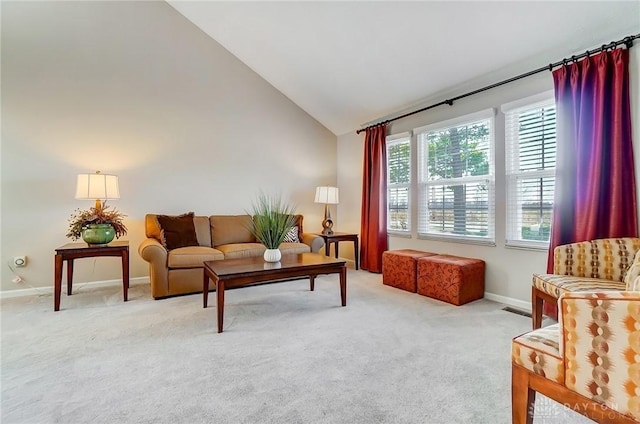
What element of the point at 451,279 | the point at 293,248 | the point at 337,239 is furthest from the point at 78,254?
the point at 451,279

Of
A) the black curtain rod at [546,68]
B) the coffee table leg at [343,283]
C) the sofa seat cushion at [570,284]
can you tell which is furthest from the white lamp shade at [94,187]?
the sofa seat cushion at [570,284]

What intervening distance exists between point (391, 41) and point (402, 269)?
2.48 metres

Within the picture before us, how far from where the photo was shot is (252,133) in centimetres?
490

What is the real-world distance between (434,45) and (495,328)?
2.66 meters

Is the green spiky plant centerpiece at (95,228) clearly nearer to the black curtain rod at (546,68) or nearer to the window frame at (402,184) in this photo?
the window frame at (402,184)

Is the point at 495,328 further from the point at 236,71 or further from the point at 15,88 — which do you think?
the point at 15,88

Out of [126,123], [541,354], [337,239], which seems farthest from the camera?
[337,239]

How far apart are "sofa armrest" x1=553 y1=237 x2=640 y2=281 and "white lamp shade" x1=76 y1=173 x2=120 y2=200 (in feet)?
13.9

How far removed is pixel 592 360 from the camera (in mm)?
1021

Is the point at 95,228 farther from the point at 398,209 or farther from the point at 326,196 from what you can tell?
the point at 398,209

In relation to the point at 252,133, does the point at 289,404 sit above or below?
below

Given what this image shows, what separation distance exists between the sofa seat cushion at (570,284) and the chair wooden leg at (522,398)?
1.02 meters

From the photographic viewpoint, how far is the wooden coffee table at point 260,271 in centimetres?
247

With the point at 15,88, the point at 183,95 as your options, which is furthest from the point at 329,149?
the point at 15,88
